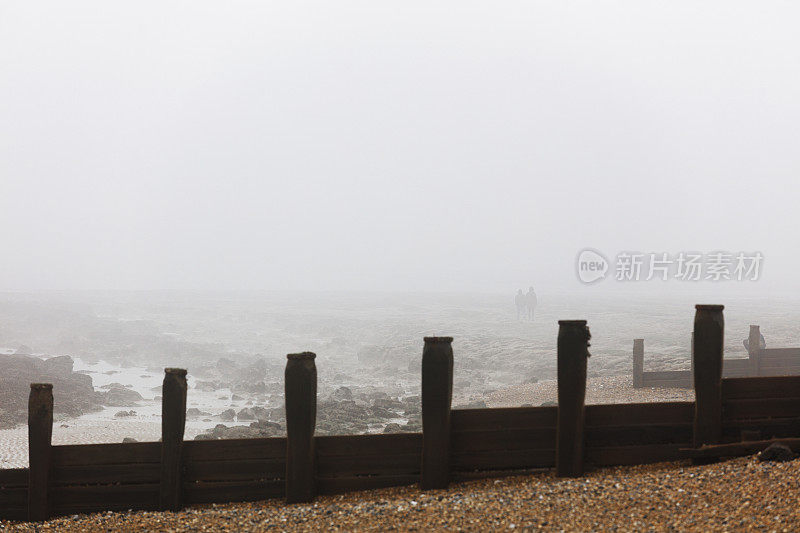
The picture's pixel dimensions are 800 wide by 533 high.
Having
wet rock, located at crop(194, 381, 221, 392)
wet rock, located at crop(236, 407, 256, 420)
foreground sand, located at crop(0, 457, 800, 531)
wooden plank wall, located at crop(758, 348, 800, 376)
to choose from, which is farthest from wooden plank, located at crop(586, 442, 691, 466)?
wet rock, located at crop(194, 381, 221, 392)

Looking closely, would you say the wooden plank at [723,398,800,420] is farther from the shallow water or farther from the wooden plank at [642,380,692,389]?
the shallow water

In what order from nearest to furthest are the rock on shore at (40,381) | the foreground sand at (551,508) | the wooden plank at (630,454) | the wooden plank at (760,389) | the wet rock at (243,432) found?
1. the foreground sand at (551,508)
2. the wooden plank at (630,454)
3. the wooden plank at (760,389)
4. the wet rock at (243,432)
5. the rock on shore at (40,381)

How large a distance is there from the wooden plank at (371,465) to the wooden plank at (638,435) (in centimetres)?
188

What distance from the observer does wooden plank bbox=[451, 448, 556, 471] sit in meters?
7.37

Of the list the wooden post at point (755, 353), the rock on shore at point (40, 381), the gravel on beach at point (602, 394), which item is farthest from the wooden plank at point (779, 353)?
the rock on shore at point (40, 381)

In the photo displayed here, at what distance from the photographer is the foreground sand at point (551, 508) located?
5.88 m

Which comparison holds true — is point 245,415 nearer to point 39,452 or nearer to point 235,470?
point 39,452

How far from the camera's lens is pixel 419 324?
71.8 m

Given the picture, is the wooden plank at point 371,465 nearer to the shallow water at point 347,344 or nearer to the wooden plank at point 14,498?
the wooden plank at point 14,498

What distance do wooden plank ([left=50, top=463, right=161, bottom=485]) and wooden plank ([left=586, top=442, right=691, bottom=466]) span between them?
4.59 meters

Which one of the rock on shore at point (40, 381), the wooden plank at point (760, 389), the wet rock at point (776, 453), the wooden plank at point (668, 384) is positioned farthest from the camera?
the rock on shore at point (40, 381)

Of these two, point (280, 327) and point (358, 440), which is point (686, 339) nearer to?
point (358, 440)

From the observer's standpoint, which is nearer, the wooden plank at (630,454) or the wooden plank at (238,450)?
the wooden plank at (238,450)

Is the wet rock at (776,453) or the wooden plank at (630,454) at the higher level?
the wet rock at (776,453)
